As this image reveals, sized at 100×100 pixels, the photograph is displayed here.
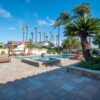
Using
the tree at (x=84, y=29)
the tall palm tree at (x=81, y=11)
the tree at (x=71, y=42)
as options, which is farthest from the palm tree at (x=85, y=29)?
the tree at (x=71, y=42)

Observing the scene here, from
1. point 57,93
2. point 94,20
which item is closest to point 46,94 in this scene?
point 57,93

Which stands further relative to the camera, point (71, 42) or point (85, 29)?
point (71, 42)

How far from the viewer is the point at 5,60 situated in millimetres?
13766

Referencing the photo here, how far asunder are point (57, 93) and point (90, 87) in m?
1.67

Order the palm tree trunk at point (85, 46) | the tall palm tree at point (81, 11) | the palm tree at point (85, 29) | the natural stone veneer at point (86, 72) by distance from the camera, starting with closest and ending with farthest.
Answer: the natural stone veneer at point (86, 72)
the palm tree at point (85, 29)
the palm tree trunk at point (85, 46)
the tall palm tree at point (81, 11)

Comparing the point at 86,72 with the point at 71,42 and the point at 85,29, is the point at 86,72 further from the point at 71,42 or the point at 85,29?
the point at 71,42

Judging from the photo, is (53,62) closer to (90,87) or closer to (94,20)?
(94,20)

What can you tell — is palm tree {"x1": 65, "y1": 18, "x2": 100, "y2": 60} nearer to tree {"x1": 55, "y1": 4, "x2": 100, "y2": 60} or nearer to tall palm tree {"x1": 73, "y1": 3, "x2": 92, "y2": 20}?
tree {"x1": 55, "y1": 4, "x2": 100, "y2": 60}

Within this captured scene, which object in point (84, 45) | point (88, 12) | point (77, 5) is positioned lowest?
point (84, 45)

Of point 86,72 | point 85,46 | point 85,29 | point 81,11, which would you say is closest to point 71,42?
point 81,11

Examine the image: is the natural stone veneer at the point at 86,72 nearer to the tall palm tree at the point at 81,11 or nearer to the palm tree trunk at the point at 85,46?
the palm tree trunk at the point at 85,46

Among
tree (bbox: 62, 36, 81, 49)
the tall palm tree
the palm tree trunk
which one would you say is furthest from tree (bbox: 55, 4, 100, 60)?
tree (bbox: 62, 36, 81, 49)

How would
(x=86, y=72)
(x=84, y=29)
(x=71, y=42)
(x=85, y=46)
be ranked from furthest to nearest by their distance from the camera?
(x=71, y=42)
(x=85, y=46)
(x=84, y=29)
(x=86, y=72)

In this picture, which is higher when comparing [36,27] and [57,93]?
[36,27]
